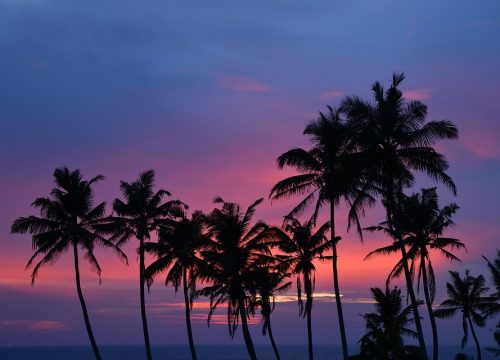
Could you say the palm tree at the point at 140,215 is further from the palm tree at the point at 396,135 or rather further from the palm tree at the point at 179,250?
the palm tree at the point at 396,135

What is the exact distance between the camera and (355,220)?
40.0m

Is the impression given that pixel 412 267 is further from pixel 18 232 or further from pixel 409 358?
pixel 18 232

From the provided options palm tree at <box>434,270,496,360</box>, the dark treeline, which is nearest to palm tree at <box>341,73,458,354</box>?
the dark treeline

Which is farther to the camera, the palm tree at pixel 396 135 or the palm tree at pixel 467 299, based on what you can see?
the palm tree at pixel 467 299

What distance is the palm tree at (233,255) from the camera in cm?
4619

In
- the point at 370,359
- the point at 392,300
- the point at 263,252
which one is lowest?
the point at 370,359

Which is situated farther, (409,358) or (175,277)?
(175,277)

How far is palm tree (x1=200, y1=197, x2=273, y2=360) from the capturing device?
46188mm

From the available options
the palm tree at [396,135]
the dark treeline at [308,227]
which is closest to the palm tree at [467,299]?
the dark treeline at [308,227]

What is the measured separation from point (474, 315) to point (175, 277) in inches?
1127

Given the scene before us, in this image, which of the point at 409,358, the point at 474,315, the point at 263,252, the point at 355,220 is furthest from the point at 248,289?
the point at 474,315

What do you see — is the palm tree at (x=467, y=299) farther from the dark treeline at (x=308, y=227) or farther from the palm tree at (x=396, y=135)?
the palm tree at (x=396, y=135)

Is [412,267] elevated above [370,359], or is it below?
above

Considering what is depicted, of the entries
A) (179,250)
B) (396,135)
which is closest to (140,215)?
(179,250)
